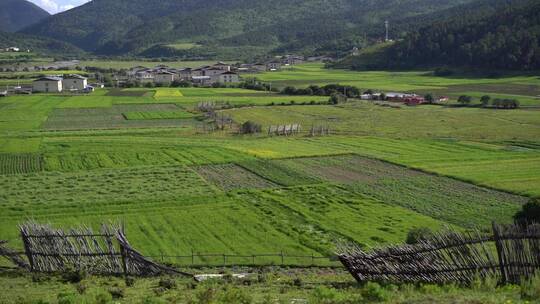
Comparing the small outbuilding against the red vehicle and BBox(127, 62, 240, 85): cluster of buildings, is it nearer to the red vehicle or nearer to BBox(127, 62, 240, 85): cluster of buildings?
BBox(127, 62, 240, 85): cluster of buildings

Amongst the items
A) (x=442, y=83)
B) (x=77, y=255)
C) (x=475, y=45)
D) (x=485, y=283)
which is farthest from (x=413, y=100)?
(x=485, y=283)

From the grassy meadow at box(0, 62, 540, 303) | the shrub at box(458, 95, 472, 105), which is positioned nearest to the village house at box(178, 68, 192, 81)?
the grassy meadow at box(0, 62, 540, 303)

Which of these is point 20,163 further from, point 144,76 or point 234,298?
point 144,76

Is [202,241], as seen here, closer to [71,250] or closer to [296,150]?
[71,250]

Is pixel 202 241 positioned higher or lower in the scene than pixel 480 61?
lower

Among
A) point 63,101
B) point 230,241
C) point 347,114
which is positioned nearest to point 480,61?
point 347,114

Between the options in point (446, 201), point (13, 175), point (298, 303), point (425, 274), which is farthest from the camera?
point (13, 175)

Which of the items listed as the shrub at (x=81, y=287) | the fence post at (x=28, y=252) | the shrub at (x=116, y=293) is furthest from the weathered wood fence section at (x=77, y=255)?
Answer: the shrub at (x=116, y=293)
